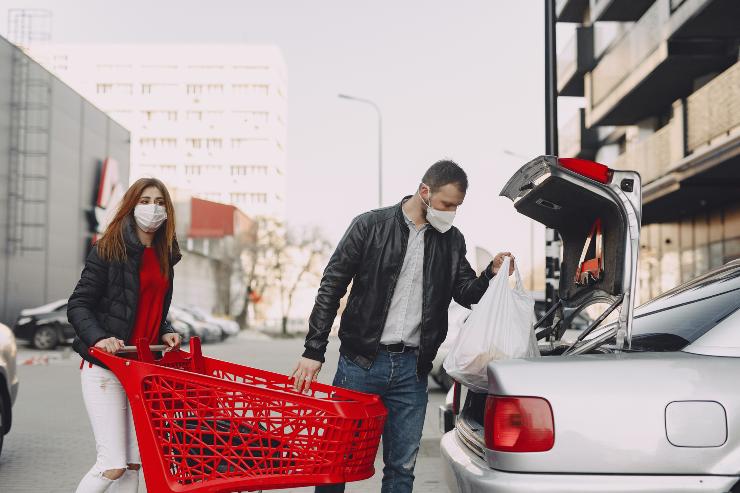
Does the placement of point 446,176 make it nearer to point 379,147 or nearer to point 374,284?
point 374,284

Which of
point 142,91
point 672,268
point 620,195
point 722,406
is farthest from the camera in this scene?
point 142,91

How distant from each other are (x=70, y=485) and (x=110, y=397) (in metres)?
3.32

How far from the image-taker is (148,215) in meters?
4.26

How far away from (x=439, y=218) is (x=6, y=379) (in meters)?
4.62

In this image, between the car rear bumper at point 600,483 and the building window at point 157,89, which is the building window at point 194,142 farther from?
the car rear bumper at point 600,483

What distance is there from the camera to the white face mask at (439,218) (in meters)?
4.17

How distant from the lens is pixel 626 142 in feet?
99.1

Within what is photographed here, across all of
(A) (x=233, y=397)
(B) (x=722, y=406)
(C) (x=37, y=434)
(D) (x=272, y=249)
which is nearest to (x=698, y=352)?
(B) (x=722, y=406)

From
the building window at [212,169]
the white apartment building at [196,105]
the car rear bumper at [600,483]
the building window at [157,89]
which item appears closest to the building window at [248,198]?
the white apartment building at [196,105]

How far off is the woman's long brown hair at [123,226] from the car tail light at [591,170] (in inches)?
71.5

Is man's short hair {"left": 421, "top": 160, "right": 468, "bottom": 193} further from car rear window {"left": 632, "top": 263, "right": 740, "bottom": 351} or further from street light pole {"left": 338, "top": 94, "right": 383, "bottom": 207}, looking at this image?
street light pole {"left": 338, "top": 94, "right": 383, "bottom": 207}

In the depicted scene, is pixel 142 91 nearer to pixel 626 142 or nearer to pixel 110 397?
pixel 626 142

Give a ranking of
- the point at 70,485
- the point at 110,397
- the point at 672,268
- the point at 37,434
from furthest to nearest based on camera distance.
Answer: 1. the point at 672,268
2. the point at 37,434
3. the point at 70,485
4. the point at 110,397

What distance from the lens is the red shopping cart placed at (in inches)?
133
